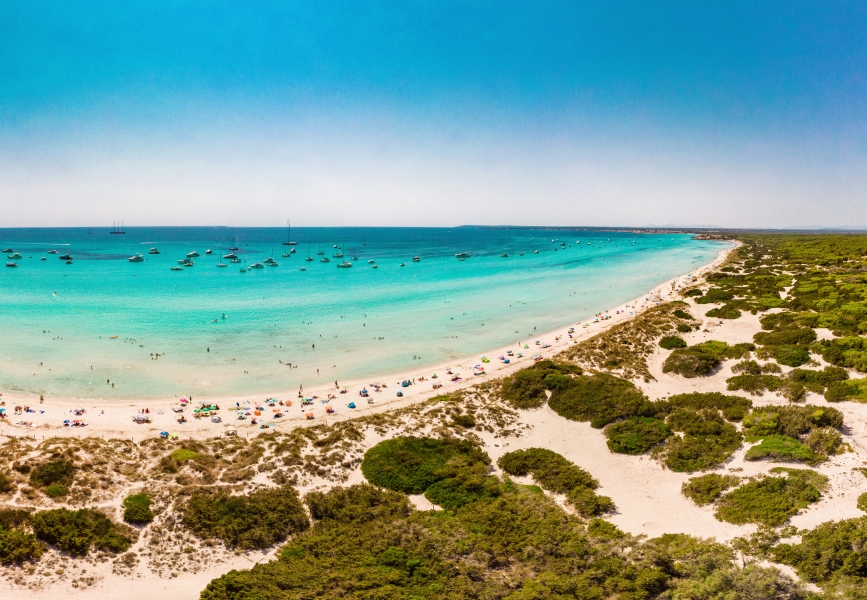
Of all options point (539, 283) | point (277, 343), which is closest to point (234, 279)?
point (277, 343)

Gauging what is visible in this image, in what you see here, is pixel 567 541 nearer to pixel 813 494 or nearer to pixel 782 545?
pixel 782 545

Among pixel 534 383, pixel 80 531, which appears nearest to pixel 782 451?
pixel 534 383

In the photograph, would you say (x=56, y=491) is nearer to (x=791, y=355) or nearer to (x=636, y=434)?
(x=636, y=434)

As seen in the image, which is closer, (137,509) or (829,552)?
(829,552)

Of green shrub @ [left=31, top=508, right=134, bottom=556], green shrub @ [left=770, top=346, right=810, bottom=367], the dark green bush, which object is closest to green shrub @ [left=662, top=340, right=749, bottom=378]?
green shrub @ [left=770, top=346, right=810, bottom=367]

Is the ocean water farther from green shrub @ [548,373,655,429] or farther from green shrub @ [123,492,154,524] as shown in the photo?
green shrub @ [123,492,154,524]

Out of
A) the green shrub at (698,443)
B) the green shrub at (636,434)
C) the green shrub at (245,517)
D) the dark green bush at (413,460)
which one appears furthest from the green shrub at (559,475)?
the green shrub at (245,517)
